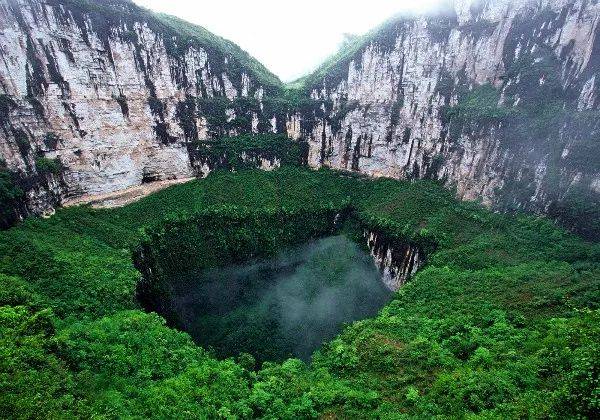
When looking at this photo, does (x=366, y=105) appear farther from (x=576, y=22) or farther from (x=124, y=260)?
(x=124, y=260)

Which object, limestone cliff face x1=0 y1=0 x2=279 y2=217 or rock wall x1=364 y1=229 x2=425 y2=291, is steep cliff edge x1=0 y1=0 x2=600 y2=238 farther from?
rock wall x1=364 y1=229 x2=425 y2=291

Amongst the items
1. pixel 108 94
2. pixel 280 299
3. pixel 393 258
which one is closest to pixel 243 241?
pixel 280 299

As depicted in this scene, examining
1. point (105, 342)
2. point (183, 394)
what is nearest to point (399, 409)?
point (183, 394)

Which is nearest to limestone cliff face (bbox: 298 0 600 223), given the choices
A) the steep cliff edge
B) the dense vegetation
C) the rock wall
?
the steep cliff edge

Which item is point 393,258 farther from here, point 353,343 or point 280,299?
point 353,343

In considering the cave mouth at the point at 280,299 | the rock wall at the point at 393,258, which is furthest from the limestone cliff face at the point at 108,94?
the rock wall at the point at 393,258
